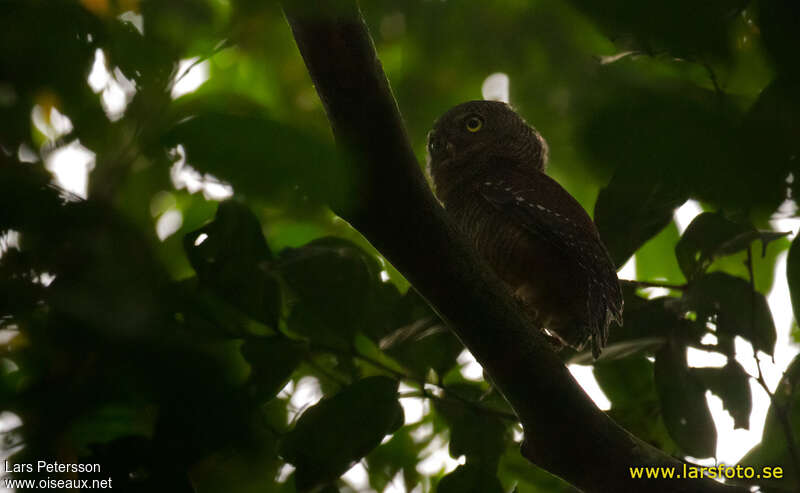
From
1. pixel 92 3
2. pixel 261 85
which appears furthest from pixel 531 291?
pixel 92 3

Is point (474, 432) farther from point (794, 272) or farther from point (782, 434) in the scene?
point (794, 272)

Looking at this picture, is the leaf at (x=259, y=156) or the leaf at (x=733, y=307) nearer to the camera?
the leaf at (x=259, y=156)

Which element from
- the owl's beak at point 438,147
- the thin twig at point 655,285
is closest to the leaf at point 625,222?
the thin twig at point 655,285

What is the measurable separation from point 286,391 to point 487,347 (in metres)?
0.73

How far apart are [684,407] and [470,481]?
771mm

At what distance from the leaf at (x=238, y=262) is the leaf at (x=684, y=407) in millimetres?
1353

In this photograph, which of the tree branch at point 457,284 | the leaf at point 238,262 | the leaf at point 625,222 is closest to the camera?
the leaf at point 238,262

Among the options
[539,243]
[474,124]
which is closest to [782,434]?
[539,243]

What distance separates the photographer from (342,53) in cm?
162

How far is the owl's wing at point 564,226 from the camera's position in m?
2.95

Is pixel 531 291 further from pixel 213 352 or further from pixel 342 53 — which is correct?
pixel 213 352

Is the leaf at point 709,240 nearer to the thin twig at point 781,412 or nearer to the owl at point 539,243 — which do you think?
the thin twig at point 781,412

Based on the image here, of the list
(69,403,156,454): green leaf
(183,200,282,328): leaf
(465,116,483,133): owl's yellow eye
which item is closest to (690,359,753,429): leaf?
(183,200,282,328): leaf

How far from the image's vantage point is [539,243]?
3.41 meters
